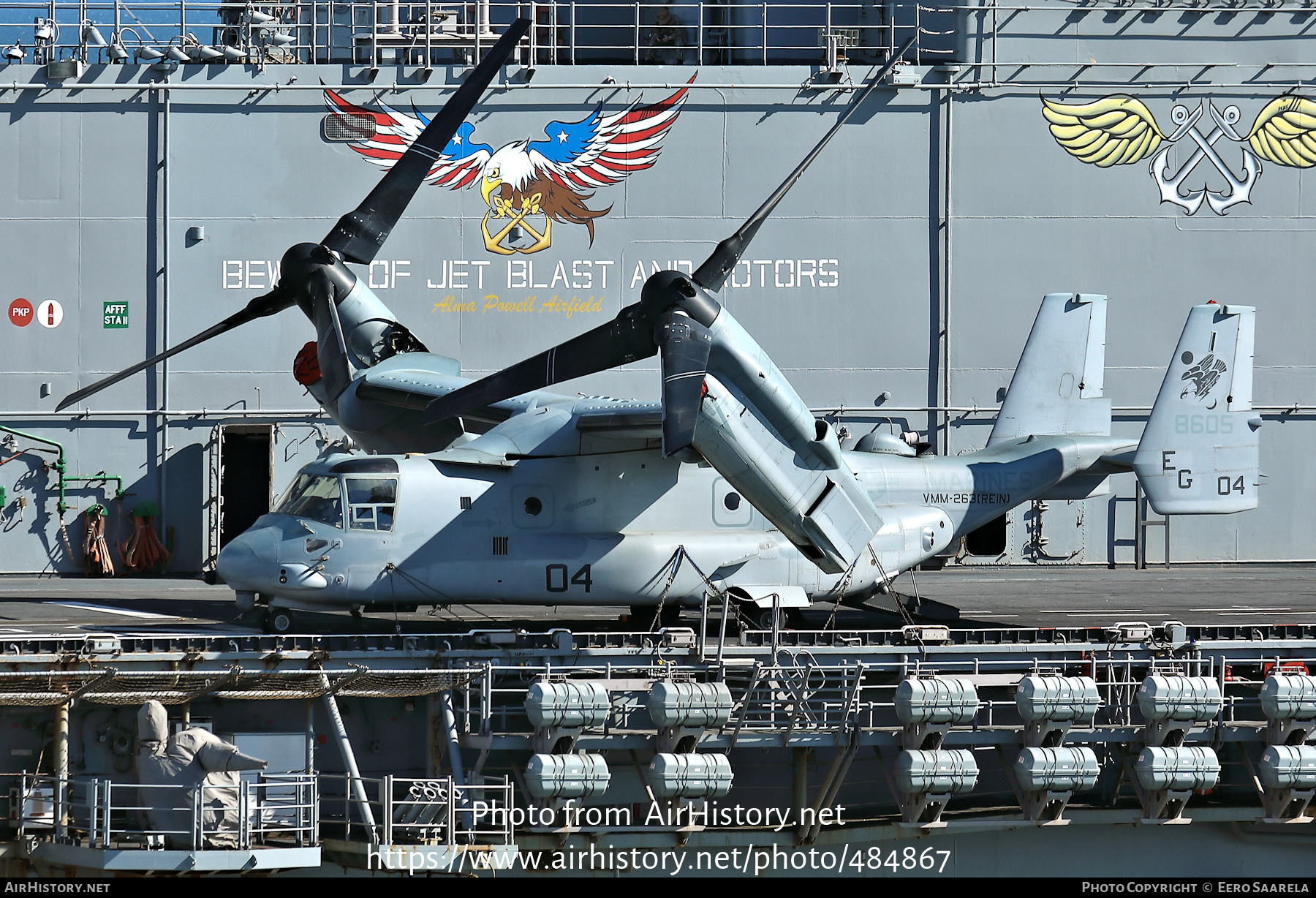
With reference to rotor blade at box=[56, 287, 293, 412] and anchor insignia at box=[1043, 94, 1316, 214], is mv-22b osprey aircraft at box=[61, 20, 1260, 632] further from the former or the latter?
anchor insignia at box=[1043, 94, 1316, 214]

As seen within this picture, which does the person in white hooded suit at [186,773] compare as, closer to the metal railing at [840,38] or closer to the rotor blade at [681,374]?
the rotor blade at [681,374]

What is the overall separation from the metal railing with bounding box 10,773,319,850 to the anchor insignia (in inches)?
1063

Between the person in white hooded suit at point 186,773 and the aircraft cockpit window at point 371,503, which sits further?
the aircraft cockpit window at point 371,503

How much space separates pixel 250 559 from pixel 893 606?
1157 cm

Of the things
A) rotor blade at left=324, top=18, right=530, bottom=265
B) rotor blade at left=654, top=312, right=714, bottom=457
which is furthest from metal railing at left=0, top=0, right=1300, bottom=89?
rotor blade at left=654, top=312, right=714, bottom=457

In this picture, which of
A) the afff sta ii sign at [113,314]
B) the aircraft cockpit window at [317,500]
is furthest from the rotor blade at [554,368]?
the afff sta ii sign at [113,314]

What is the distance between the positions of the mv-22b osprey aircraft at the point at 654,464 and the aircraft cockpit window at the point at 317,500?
0.04 metres

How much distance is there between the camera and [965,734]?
1964 centimetres

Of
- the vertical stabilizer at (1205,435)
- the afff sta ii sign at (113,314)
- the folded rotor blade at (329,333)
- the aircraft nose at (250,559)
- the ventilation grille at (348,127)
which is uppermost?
the ventilation grille at (348,127)

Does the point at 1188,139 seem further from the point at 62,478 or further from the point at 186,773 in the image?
the point at 62,478

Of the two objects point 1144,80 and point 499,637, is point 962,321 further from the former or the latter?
point 499,637

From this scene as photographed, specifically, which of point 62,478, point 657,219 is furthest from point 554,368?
point 62,478

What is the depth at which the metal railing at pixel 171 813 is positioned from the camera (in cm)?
1664

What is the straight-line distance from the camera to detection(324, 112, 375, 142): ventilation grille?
34.7m
